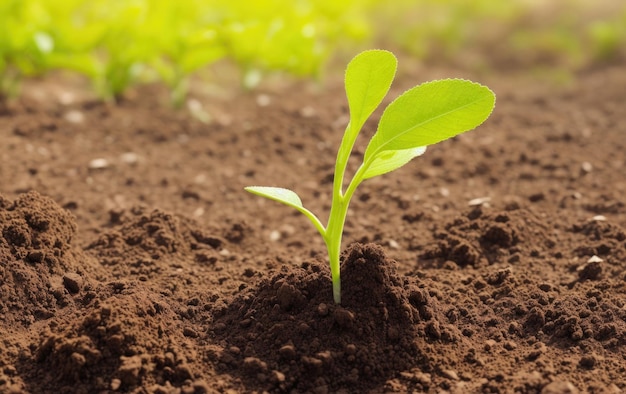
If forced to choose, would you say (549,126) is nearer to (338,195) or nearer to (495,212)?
(495,212)

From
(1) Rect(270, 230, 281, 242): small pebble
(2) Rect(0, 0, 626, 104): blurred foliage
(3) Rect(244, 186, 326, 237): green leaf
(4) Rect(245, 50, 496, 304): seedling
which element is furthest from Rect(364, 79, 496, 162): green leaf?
(2) Rect(0, 0, 626, 104): blurred foliage

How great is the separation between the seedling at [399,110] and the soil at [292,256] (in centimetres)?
25

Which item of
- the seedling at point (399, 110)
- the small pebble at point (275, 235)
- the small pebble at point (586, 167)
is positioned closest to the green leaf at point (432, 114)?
the seedling at point (399, 110)

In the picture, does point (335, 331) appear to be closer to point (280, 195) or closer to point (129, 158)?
point (280, 195)

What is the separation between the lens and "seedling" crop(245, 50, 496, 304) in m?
1.85

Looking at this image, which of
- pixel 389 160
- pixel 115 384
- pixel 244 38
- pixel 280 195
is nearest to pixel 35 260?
pixel 115 384

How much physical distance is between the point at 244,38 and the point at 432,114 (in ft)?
7.05

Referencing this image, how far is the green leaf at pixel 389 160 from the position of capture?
6.44ft

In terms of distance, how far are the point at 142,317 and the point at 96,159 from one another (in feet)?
4.68

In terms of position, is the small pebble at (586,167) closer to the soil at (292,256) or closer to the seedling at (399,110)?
the soil at (292,256)

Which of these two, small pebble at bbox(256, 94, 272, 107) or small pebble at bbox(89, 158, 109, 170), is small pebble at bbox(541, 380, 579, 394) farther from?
small pebble at bbox(256, 94, 272, 107)

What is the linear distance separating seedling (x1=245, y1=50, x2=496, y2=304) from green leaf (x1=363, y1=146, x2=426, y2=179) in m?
0.05

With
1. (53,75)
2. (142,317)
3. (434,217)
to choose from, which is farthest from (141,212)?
(53,75)

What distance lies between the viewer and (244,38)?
3.87m
